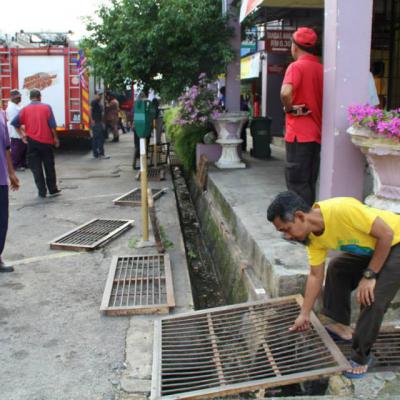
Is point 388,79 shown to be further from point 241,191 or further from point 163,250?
point 163,250

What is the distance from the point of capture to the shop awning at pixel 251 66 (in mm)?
17344

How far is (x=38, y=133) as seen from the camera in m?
8.70

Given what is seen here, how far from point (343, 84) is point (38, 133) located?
602 centimetres

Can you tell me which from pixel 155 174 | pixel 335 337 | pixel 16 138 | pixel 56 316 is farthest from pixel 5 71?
pixel 335 337

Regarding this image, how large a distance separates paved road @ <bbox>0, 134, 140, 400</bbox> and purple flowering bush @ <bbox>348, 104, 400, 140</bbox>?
2.33 meters

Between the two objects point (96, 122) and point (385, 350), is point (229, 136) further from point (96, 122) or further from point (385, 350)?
point (385, 350)

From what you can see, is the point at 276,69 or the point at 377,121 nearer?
the point at 377,121

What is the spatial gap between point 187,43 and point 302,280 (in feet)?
20.5

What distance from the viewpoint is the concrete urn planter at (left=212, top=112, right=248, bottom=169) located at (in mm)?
9094

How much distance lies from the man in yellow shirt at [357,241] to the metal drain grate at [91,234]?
349cm

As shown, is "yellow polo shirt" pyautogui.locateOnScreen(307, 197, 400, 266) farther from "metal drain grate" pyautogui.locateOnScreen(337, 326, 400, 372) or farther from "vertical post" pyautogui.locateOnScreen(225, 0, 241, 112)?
"vertical post" pyautogui.locateOnScreen(225, 0, 241, 112)

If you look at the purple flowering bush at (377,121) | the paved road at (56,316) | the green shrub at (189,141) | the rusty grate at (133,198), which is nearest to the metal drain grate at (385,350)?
the purple flowering bush at (377,121)

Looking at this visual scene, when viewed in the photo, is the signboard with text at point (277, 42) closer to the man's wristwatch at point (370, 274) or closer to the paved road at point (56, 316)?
the paved road at point (56, 316)

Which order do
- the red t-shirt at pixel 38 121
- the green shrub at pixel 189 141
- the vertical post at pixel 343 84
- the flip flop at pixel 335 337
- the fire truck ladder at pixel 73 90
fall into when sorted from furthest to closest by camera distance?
the fire truck ladder at pixel 73 90
the green shrub at pixel 189 141
the red t-shirt at pixel 38 121
the vertical post at pixel 343 84
the flip flop at pixel 335 337
